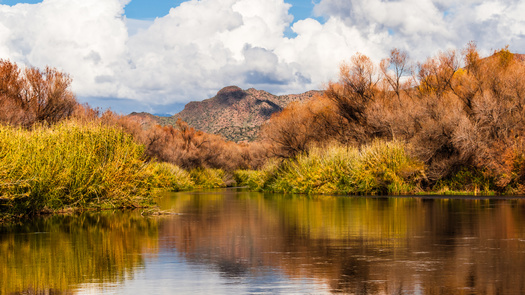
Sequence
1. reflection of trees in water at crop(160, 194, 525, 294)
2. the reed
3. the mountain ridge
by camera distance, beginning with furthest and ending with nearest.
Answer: the mountain ridge < the reed < reflection of trees in water at crop(160, 194, 525, 294)

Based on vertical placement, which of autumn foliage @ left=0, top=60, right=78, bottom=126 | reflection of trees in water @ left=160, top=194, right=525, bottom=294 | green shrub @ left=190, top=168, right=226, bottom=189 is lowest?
reflection of trees in water @ left=160, top=194, right=525, bottom=294

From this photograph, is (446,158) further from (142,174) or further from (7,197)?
(7,197)

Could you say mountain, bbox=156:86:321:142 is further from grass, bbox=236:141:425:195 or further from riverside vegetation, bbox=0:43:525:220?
grass, bbox=236:141:425:195

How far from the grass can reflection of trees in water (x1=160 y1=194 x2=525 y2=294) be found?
1776 cm

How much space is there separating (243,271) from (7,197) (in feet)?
37.7

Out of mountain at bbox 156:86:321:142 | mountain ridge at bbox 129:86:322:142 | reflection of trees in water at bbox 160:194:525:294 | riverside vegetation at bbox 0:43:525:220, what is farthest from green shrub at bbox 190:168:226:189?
mountain at bbox 156:86:321:142

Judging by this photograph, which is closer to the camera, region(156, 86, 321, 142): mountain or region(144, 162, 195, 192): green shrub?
region(144, 162, 195, 192): green shrub

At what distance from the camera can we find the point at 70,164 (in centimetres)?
2234

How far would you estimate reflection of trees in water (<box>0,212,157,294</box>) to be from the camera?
29.0 feet

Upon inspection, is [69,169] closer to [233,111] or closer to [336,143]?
[336,143]

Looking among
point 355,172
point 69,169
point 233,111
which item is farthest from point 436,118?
point 233,111

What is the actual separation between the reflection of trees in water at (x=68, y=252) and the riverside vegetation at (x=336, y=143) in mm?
3114

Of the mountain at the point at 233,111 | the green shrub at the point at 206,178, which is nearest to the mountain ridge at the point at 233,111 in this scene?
the mountain at the point at 233,111

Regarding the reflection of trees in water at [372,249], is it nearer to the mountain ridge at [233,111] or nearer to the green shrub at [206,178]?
the green shrub at [206,178]
